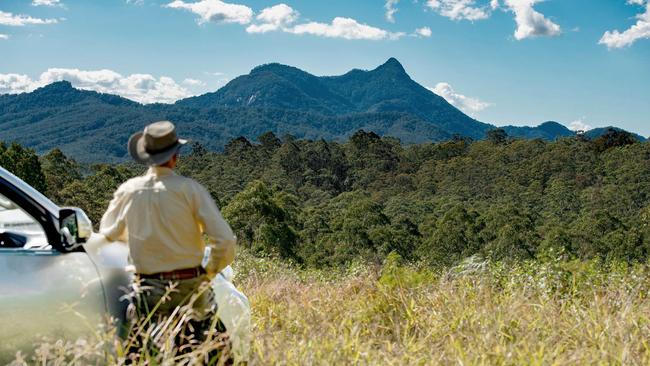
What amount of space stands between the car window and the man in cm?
43

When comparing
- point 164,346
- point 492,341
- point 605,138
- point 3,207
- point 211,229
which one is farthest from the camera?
point 605,138

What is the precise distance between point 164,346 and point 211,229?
1.74 feet

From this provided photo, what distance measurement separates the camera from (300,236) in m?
46.8

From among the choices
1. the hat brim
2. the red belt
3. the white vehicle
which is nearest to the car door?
the white vehicle

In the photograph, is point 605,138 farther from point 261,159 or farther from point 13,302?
point 13,302

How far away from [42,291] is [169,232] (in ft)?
1.78

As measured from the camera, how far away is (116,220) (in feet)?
10.1

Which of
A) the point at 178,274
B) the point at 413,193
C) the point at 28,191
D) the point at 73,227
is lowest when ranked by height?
the point at 413,193

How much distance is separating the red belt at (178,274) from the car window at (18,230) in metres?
0.47

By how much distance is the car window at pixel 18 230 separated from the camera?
3238 mm

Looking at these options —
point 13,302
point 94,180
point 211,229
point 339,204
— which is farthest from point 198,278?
point 339,204

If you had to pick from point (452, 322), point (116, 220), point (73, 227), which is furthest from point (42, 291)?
point (452, 322)

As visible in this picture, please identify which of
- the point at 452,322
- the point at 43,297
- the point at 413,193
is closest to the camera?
the point at 43,297

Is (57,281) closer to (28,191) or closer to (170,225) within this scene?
(28,191)
